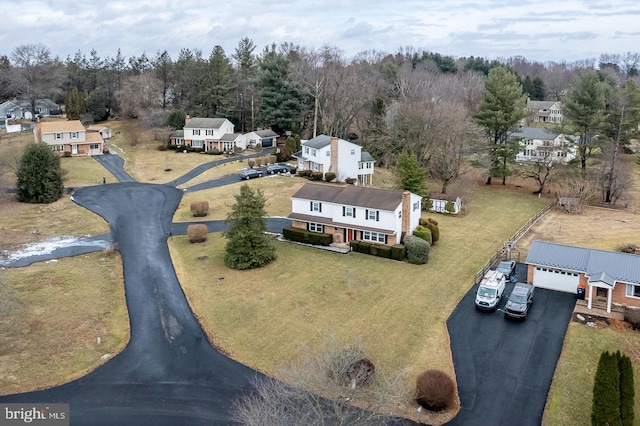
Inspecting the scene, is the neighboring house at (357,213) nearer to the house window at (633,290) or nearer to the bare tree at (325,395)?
the house window at (633,290)

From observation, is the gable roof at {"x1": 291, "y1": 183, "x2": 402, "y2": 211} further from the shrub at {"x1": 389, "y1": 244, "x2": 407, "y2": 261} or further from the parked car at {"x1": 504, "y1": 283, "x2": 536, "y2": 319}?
the parked car at {"x1": 504, "y1": 283, "x2": 536, "y2": 319}

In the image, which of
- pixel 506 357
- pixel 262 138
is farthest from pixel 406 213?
pixel 262 138

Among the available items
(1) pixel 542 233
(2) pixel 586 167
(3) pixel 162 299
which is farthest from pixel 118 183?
(2) pixel 586 167

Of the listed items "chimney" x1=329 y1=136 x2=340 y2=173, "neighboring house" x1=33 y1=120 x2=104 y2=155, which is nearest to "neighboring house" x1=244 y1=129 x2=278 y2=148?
"neighboring house" x1=33 y1=120 x2=104 y2=155

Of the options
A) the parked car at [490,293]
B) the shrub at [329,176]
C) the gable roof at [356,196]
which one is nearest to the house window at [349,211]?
the gable roof at [356,196]

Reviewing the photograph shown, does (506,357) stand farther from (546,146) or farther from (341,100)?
(341,100)

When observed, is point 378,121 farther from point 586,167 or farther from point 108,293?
point 108,293
